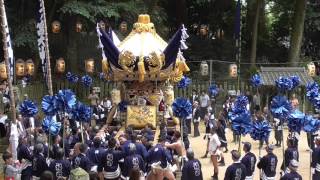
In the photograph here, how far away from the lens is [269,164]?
41.8ft

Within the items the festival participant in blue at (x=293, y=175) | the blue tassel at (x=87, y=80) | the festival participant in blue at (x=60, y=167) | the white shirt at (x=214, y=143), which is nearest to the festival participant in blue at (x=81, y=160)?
the festival participant in blue at (x=60, y=167)

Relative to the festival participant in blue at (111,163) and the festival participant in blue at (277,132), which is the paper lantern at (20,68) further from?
the festival participant in blue at (111,163)

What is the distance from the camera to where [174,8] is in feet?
119

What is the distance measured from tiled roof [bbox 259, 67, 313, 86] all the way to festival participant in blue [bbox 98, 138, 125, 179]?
15345 millimetres

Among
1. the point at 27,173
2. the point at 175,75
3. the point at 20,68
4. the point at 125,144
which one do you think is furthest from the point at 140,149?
the point at 20,68

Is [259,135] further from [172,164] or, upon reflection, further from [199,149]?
[199,149]

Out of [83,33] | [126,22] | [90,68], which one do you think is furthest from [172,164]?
[83,33]

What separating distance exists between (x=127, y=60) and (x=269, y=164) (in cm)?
710

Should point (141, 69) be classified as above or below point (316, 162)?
above

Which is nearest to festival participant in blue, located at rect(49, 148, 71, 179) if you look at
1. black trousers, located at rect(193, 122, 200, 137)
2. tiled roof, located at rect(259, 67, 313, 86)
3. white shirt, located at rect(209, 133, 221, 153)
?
white shirt, located at rect(209, 133, 221, 153)

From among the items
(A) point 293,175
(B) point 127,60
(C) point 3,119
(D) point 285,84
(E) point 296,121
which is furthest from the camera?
(D) point 285,84

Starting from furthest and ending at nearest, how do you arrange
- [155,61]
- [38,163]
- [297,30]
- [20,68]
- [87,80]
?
[297,30] → [87,80] → [20,68] → [155,61] → [38,163]

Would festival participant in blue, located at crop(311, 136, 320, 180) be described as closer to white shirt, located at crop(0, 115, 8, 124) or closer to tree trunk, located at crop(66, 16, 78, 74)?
white shirt, located at crop(0, 115, 8, 124)

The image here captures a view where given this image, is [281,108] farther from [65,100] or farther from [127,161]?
[65,100]
